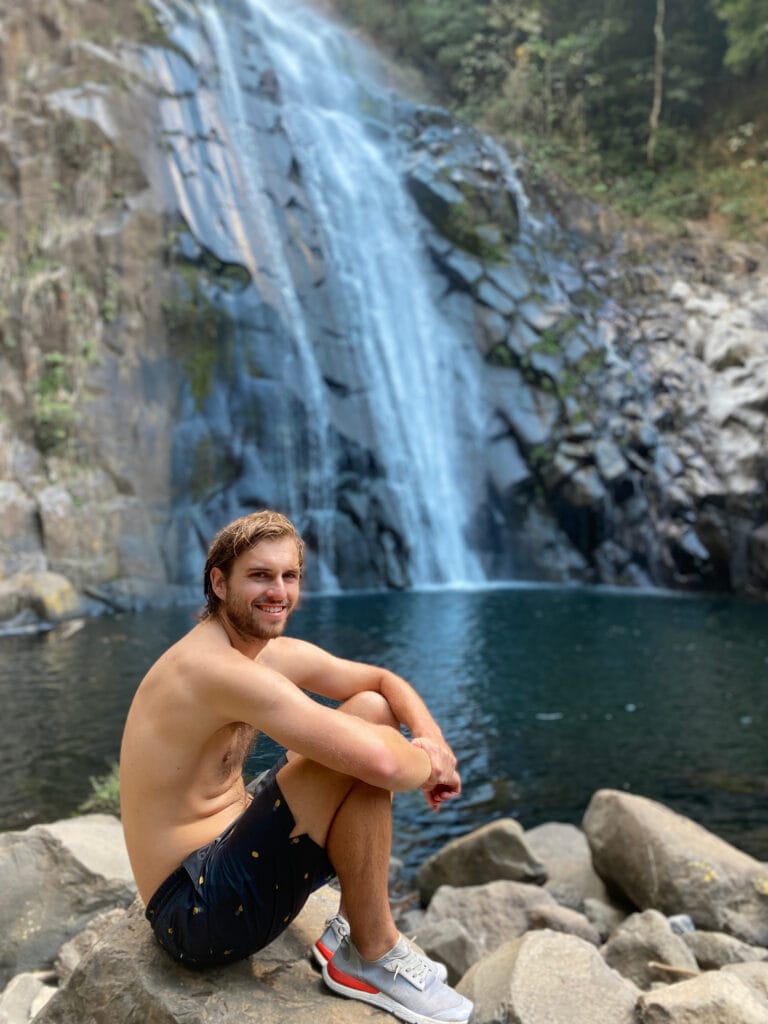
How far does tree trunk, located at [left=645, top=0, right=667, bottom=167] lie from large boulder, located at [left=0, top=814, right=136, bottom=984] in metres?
30.3

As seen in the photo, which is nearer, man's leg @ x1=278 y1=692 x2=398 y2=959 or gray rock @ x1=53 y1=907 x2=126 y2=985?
man's leg @ x1=278 y1=692 x2=398 y2=959

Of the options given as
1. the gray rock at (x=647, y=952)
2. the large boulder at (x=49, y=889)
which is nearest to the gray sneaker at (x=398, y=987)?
the gray rock at (x=647, y=952)

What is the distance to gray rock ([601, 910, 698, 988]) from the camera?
439cm

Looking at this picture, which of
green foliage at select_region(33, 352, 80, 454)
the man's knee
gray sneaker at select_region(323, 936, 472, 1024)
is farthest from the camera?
green foliage at select_region(33, 352, 80, 454)

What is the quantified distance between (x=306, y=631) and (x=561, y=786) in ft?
21.5

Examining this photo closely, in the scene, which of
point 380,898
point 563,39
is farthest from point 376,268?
point 380,898

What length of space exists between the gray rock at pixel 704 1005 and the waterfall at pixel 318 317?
18152 mm

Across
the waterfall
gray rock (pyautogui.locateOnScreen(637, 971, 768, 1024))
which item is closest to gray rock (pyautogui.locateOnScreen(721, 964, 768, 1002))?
gray rock (pyautogui.locateOnScreen(637, 971, 768, 1024))

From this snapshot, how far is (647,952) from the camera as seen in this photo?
4461 millimetres

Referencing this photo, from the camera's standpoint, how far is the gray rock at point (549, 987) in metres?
3.25

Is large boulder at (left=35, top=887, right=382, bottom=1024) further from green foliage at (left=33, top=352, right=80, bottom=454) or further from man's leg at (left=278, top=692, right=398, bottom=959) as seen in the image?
green foliage at (left=33, top=352, right=80, bottom=454)

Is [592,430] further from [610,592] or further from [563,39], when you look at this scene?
[563,39]

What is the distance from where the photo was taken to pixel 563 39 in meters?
30.5

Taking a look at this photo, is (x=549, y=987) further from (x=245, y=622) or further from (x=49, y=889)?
(x=49, y=889)
